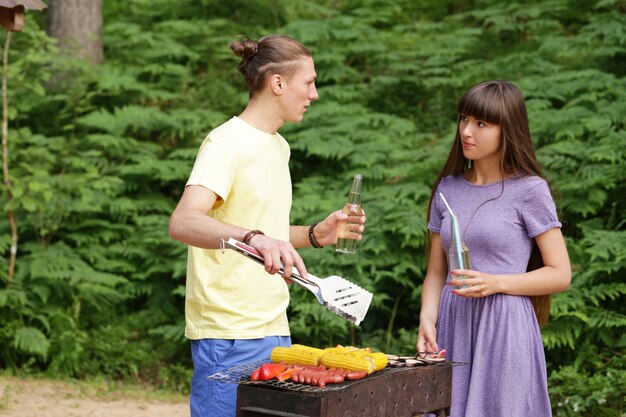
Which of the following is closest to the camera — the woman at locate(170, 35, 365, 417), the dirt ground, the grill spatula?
the grill spatula

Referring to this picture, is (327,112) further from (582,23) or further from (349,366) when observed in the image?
(349,366)

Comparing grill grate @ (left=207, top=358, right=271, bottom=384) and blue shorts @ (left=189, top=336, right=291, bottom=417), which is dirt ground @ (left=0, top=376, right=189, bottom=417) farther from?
grill grate @ (left=207, top=358, right=271, bottom=384)

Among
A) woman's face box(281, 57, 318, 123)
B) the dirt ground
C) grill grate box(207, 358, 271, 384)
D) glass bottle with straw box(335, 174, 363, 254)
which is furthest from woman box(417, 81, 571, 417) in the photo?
the dirt ground

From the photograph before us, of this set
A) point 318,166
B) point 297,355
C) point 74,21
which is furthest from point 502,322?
point 74,21

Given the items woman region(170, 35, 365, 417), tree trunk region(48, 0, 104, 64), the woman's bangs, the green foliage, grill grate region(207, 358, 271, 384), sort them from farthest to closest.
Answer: tree trunk region(48, 0, 104, 64) < the green foliage < the woman's bangs < woman region(170, 35, 365, 417) < grill grate region(207, 358, 271, 384)

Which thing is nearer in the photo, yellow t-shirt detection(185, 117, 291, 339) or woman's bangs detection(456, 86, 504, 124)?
yellow t-shirt detection(185, 117, 291, 339)

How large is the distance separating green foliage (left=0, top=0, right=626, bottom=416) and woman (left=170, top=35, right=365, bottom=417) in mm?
3411

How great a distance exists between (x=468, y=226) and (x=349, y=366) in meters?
0.86

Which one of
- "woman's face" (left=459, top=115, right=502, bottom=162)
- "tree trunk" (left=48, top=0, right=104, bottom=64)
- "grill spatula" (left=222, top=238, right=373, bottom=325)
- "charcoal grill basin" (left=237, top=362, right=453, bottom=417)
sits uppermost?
"tree trunk" (left=48, top=0, right=104, bottom=64)

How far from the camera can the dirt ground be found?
20.7 ft

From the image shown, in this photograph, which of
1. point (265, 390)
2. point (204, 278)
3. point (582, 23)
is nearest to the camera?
point (265, 390)

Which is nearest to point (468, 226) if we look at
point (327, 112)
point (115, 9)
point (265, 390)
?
point (265, 390)

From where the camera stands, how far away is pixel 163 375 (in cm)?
730

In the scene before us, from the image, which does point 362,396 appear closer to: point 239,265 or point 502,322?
point 239,265
